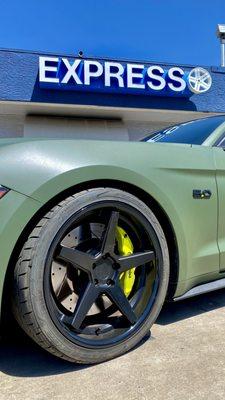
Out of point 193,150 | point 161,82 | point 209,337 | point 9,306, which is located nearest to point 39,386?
point 9,306

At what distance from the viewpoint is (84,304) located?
1951 mm

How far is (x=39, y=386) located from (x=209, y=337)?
107 cm

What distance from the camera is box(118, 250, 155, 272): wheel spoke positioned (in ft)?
6.85

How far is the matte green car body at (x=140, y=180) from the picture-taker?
178 centimetres

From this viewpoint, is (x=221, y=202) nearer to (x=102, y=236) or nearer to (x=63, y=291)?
(x=102, y=236)

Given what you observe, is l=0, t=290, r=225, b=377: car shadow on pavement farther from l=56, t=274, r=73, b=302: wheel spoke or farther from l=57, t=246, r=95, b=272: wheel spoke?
l=57, t=246, r=95, b=272: wheel spoke

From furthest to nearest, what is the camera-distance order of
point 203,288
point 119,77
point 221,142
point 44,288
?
point 119,77 < point 221,142 < point 203,288 < point 44,288

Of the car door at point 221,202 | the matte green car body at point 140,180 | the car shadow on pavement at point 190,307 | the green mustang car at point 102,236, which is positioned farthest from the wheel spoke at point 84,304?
the car door at point 221,202

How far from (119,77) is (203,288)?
9.10 m

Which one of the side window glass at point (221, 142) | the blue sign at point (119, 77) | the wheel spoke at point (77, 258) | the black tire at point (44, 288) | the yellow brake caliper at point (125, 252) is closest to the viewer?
the black tire at point (44, 288)

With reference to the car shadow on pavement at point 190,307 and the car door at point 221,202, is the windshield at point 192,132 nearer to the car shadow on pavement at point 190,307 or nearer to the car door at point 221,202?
the car door at point 221,202

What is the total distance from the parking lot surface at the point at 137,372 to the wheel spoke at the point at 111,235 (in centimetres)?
60

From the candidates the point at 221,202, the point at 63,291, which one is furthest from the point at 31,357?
the point at 221,202

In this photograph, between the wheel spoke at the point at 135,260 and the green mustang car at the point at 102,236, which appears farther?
the wheel spoke at the point at 135,260
